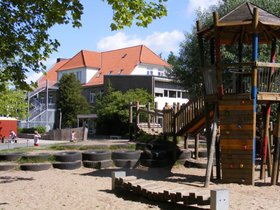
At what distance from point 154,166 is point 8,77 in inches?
472

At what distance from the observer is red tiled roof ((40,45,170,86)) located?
2687 inches

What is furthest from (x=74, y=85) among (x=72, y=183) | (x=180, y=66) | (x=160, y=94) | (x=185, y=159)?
(x=72, y=183)

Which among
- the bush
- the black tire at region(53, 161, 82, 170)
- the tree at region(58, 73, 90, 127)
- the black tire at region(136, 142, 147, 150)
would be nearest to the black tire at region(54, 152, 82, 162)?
the black tire at region(53, 161, 82, 170)

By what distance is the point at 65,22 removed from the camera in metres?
8.20

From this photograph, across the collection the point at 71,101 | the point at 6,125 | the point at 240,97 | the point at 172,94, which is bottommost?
the point at 6,125

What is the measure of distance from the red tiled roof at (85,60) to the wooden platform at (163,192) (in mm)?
61846

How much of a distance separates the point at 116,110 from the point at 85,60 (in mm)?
27407

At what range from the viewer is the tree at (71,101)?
62.2m

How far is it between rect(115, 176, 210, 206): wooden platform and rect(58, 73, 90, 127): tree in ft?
167

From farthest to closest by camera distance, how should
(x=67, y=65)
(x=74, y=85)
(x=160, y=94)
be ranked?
1. (x=67, y=65)
2. (x=74, y=85)
3. (x=160, y=94)

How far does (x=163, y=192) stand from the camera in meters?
10.1

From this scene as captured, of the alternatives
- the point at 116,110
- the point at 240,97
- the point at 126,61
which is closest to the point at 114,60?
the point at 126,61

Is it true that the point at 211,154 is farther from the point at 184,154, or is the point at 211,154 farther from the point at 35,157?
the point at 35,157

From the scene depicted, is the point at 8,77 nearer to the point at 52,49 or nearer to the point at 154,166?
the point at 52,49
